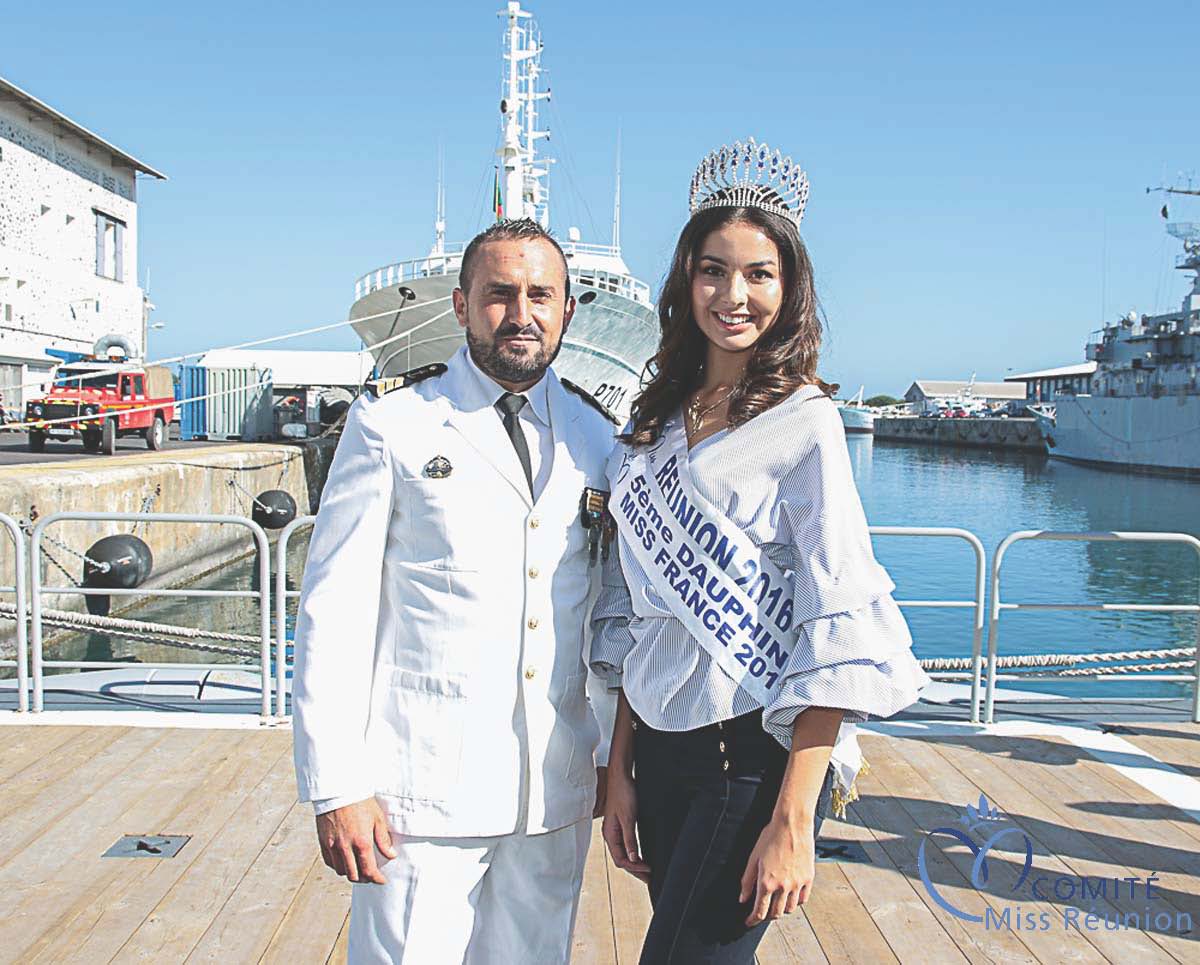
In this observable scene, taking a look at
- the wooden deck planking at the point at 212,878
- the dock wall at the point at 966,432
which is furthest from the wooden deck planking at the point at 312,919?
the dock wall at the point at 966,432

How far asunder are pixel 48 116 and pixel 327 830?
31.7m

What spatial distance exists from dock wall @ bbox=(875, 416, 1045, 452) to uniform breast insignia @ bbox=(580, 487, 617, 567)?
71.0 meters

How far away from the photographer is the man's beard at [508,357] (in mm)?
2184

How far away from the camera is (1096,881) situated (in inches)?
133

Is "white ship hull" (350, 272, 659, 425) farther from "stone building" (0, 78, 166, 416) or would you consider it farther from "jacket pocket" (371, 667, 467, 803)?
"jacket pocket" (371, 667, 467, 803)

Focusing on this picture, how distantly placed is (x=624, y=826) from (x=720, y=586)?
1.83 feet

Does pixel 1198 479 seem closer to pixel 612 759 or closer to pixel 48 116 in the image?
pixel 48 116

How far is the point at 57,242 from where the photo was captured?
2916 centimetres

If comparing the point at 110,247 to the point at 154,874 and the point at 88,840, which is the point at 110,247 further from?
the point at 154,874

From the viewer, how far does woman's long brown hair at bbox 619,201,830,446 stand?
6.50ft

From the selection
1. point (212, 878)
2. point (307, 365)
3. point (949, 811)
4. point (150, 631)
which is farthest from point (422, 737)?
point (307, 365)

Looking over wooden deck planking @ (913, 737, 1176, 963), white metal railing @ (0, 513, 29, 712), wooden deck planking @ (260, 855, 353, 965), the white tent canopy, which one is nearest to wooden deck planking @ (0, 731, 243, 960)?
wooden deck planking @ (260, 855, 353, 965)

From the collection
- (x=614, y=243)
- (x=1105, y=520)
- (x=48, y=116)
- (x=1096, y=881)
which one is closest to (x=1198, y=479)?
(x=1105, y=520)

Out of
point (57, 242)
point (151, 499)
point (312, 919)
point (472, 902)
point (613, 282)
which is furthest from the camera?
point (57, 242)
